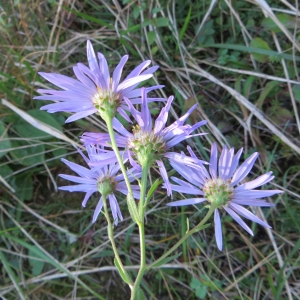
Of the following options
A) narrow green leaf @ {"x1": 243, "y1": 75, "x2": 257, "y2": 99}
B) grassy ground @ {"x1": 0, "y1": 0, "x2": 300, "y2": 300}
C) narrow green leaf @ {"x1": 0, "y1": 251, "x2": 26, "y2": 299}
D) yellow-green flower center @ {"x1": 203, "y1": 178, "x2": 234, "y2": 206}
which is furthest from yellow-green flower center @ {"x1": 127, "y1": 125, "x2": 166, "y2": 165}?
narrow green leaf @ {"x1": 0, "y1": 251, "x2": 26, "y2": 299}

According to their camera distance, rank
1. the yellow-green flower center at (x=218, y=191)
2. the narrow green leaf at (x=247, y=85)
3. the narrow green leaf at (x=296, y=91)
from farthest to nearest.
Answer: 1. the narrow green leaf at (x=247, y=85)
2. the narrow green leaf at (x=296, y=91)
3. the yellow-green flower center at (x=218, y=191)

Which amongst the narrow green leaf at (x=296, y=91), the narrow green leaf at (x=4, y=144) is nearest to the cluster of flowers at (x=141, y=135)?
the narrow green leaf at (x=296, y=91)

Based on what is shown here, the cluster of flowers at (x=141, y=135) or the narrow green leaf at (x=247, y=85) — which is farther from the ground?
the cluster of flowers at (x=141, y=135)

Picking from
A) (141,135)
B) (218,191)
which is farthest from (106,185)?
(218,191)

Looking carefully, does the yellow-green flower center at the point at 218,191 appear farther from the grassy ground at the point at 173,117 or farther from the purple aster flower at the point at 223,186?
the grassy ground at the point at 173,117

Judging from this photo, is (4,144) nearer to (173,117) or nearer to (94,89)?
(173,117)

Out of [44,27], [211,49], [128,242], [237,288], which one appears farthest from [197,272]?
[44,27]
